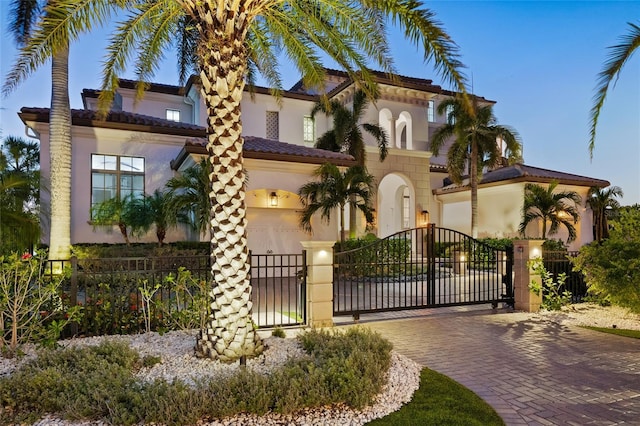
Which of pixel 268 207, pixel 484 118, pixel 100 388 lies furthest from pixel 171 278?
pixel 484 118

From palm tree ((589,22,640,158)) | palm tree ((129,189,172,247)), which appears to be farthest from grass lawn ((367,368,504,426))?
palm tree ((129,189,172,247))

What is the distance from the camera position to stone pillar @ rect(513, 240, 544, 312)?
9992 mm

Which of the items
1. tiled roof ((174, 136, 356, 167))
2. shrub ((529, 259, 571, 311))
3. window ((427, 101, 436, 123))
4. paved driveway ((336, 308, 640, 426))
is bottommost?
paved driveway ((336, 308, 640, 426))

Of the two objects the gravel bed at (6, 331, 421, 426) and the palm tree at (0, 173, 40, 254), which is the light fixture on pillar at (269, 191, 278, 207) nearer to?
the palm tree at (0, 173, 40, 254)

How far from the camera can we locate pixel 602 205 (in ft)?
74.7

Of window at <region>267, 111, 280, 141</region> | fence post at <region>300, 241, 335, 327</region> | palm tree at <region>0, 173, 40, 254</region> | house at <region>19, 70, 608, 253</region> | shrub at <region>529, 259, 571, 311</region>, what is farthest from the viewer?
window at <region>267, 111, 280, 141</region>

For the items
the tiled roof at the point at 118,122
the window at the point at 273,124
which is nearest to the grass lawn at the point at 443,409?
the tiled roof at the point at 118,122

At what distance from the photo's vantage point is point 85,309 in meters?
7.07

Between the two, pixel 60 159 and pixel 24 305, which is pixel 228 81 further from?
pixel 60 159

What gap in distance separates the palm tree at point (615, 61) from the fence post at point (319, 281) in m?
6.35

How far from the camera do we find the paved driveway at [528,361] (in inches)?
180

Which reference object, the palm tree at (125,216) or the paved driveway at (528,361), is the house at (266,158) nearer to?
the palm tree at (125,216)

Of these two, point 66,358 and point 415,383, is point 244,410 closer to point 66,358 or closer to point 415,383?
point 415,383

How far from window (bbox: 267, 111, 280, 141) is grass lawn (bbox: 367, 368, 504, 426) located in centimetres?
2067
